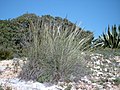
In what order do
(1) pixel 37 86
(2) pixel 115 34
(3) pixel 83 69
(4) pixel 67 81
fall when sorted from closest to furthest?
(1) pixel 37 86
(4) pixel 67 81
(3) pixel 83 69
(2) pixel 115 34

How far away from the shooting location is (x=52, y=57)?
7699mm

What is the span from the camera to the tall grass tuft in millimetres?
7602

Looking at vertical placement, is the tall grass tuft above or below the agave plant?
below

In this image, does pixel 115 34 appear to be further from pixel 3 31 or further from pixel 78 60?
pixel 78 60

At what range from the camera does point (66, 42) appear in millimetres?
7891

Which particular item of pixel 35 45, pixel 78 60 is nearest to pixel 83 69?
pixel 78 60

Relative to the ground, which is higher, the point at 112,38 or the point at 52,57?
the point at 112,38

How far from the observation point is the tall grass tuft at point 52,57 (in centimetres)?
760

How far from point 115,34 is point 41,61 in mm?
10516

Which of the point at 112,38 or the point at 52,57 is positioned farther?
the point at 112,38

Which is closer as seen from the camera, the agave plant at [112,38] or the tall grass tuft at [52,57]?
the tall grass tuft at [52,57]

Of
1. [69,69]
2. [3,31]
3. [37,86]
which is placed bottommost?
[37,86]

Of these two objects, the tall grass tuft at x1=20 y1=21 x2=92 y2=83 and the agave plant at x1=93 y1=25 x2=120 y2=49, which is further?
the agave plant at x1=93 y1=25 x2=120 y2=49

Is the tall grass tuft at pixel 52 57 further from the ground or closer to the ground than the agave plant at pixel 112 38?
closer to the ground
